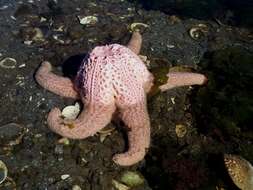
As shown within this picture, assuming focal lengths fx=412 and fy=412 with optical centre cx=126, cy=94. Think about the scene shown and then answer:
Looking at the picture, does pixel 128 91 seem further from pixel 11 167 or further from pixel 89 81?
pixel 11 167

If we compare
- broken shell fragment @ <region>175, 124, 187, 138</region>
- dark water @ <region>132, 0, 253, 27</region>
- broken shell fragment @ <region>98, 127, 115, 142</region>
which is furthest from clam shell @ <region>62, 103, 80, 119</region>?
dark water @ <region>132, 0, 253, 27</region>

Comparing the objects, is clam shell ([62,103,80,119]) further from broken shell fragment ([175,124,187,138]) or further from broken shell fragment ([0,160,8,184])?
broken shell fragment ([175,124,187,138])

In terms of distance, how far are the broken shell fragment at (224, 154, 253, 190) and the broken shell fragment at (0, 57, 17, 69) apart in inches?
144

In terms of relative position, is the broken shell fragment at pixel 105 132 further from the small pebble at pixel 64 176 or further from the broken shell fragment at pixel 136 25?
the broken shell fragment at pixel 136 25

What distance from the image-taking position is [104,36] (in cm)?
734

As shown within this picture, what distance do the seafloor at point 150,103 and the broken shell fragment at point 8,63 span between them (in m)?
0.02

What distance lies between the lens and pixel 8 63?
6.64 meters

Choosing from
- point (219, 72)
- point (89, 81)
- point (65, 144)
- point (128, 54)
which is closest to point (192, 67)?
point (219, 72)

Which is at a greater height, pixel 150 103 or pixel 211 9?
pixel 211 9

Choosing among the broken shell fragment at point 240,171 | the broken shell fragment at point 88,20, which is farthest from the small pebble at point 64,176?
the broken shell fragment at point 88,20

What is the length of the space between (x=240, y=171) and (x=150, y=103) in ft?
5.45

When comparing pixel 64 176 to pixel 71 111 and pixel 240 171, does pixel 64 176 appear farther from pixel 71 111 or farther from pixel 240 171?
pixel 240 171

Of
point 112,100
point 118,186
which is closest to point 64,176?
point 118,186

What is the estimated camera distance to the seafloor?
Result: 5141 mm
